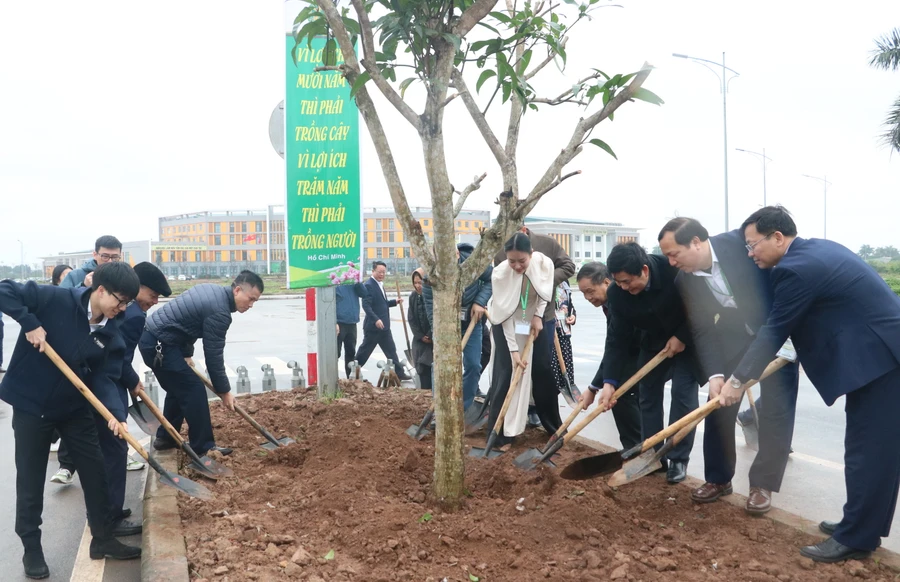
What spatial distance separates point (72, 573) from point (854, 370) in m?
3.96

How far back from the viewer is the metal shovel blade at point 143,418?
16.3ft

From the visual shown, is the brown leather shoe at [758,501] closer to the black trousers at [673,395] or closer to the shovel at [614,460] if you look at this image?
the shovel at [614,460]

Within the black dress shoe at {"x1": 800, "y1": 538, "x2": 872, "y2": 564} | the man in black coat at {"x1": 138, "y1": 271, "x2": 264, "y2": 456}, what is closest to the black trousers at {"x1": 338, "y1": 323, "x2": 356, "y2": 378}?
the man in black coat at {"x1": 138, "y1": 271, "x2": 264, "y2": 456}

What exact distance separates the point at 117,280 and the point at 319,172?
11.4 feet

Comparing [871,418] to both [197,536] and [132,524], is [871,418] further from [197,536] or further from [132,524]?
[132,524]

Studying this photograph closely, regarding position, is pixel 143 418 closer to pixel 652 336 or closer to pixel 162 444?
pixel 162 444

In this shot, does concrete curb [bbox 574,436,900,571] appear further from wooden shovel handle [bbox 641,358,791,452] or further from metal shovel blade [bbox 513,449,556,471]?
metal shovel blade [bbox 513,449,556,471]

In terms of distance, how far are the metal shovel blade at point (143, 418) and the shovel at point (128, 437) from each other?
996mm

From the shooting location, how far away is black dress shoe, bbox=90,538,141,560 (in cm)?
373

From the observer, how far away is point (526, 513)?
3.65 metres

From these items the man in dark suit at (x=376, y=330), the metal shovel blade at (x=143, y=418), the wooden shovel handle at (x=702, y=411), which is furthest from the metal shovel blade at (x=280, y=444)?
the man in dark suit at (x=376, y=330)

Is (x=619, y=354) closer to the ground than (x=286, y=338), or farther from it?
farther from it

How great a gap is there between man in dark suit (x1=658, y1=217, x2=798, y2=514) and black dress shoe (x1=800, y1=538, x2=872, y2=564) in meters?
0.53

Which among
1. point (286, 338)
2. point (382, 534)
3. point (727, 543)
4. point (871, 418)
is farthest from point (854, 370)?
point (286, 338)
